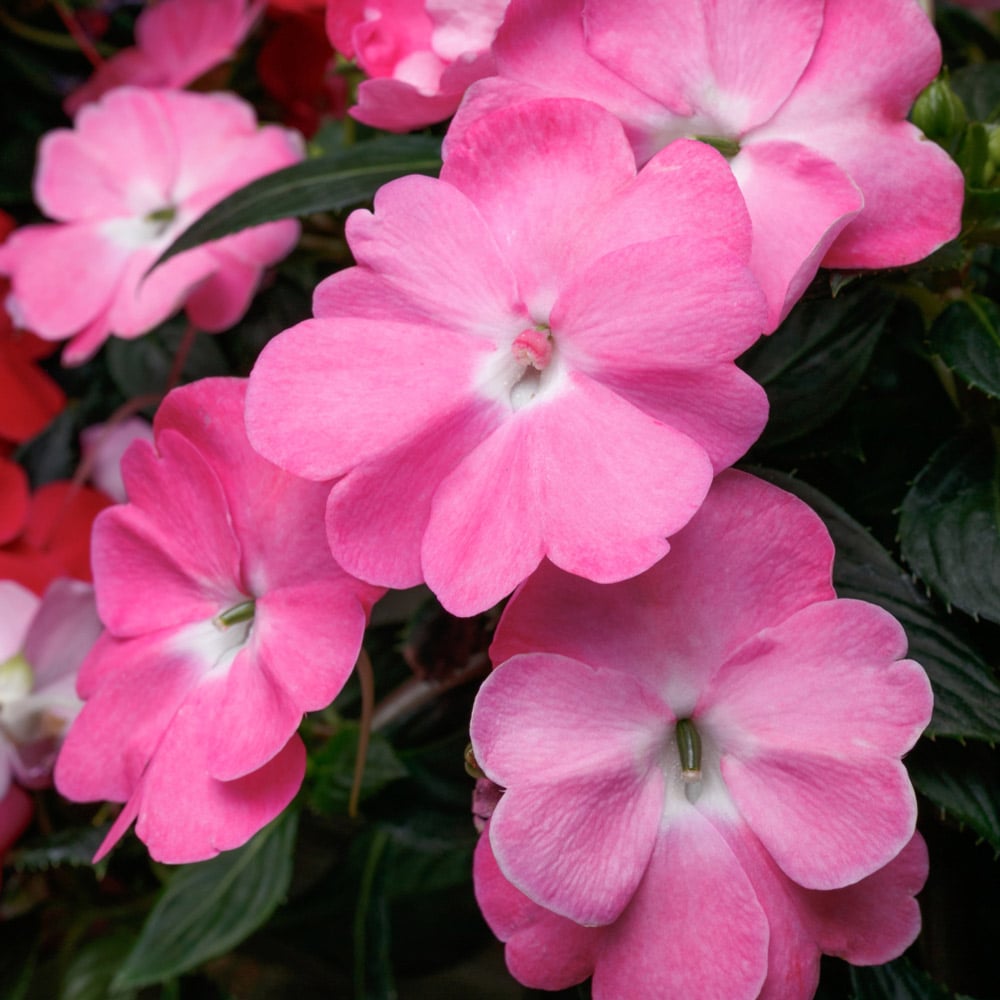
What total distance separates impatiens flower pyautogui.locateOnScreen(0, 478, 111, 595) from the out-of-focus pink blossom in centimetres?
2

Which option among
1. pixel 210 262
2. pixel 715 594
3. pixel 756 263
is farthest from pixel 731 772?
pixel 210 262

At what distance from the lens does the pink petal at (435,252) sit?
361 millimetres

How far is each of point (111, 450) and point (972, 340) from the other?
0.59 meters

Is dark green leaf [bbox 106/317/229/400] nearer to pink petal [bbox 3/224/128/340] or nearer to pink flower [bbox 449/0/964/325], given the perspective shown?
pink petal [bbox 3/224/128/340]

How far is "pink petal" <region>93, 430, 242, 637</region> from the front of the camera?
16.8 inches

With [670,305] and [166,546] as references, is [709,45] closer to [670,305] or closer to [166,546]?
[670,305]

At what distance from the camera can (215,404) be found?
42 centimetres

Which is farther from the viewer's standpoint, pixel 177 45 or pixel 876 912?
pixel 177 45

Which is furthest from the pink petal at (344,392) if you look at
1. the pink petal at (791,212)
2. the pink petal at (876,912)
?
the pink petal at (876,912)

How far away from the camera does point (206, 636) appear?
0.46m

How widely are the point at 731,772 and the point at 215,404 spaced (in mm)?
248

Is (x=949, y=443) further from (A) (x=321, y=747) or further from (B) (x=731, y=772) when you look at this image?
(A) (x=321, y=747)

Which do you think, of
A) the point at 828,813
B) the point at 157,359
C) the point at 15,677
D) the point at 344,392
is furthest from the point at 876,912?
the point at 157,359

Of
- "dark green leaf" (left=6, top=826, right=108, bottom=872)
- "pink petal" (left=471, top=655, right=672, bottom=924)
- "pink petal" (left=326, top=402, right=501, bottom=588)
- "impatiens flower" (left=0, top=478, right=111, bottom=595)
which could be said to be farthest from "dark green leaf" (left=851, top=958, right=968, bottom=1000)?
"impatiens flower" (left=0, top=478, right=111, bottom=595)
